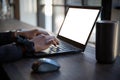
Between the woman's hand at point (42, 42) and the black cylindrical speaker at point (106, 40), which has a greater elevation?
the black cylindrical speaker at point (106, 40)

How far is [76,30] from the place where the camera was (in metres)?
1.14

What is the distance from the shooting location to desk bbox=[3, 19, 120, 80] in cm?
72

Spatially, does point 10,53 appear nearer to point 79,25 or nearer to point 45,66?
point 45,66

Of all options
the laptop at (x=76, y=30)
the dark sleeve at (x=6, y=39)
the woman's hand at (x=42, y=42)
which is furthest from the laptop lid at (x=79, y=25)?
the dark sleeve at (x=6, y=39)

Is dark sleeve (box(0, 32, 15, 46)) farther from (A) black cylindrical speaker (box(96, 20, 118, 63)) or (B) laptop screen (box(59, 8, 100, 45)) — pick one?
(A) black cylindrical speaker (box(96, 20, 118, 63))

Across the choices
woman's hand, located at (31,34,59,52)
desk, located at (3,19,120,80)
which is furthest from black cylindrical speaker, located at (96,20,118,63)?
woman's hand, located at (31,34,59,52)

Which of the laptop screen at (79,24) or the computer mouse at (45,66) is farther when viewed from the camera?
the laptop screen at (79,24)

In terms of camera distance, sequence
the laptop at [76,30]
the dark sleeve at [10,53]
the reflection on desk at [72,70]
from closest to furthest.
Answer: the reflection on desk at [72,70] < the dark sleeve at [10,53] < the laptop at [76,30]

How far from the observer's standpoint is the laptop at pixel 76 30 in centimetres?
101

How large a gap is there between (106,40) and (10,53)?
393mm

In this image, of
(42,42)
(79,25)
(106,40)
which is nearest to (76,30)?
(79,25)

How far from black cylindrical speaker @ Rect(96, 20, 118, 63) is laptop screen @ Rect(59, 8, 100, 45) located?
179 millimetres

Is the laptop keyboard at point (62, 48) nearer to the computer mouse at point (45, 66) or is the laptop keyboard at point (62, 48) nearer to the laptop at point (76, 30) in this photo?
the laptop at point (76, 30)

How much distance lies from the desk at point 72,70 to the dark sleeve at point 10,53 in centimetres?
3
